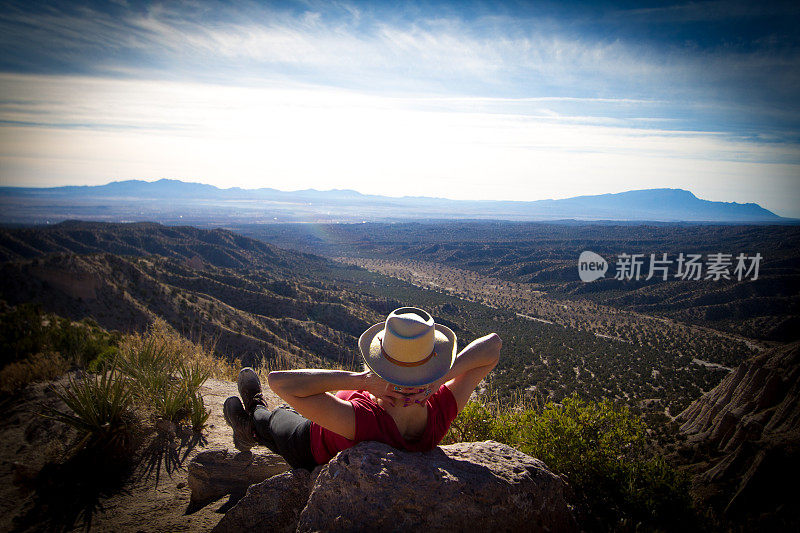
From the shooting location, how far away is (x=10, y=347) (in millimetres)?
5289

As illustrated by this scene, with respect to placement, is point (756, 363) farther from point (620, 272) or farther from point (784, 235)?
point (784, 235)

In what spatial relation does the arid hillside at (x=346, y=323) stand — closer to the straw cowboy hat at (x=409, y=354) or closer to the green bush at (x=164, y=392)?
the green bush at (x=164, y=392)

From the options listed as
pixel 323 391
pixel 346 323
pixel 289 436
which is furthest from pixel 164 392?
pixel 346 323

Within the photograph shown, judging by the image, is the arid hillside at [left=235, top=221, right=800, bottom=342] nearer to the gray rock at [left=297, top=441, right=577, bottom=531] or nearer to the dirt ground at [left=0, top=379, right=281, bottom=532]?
the gray rock at [left=297, top=441, right=577, bottom=531]

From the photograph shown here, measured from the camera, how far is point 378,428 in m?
2.66

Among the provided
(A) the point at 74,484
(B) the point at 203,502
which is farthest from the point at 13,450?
(B) the point at 203,502

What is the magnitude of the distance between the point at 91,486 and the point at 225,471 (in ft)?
3.55

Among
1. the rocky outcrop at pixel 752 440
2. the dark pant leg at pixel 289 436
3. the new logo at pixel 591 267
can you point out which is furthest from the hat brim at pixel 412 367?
the new logo at pixel 591 267

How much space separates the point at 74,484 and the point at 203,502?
41.9 inches

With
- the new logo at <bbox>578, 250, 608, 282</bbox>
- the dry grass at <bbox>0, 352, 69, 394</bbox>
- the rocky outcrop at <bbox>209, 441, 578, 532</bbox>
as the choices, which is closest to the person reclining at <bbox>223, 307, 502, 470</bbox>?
the rocky outcrop at <bbox>209, 441, 578, 532</bbox>

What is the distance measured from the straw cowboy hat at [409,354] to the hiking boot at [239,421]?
1.39 m

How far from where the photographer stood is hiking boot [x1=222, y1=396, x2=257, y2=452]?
321 cm

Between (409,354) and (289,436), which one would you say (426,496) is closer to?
(409,354)

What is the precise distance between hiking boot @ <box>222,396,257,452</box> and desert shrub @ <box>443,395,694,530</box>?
1.78m
